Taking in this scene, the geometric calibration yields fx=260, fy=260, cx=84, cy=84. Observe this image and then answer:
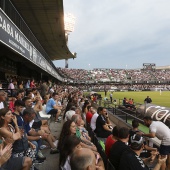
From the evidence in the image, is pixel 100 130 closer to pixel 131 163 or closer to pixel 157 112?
pixel 131 163

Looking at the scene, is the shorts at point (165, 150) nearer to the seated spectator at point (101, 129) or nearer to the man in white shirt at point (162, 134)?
the man in white shirt at point (162, 134)

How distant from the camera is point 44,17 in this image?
20.5m

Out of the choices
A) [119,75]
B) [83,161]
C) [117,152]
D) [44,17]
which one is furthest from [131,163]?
[119,75]

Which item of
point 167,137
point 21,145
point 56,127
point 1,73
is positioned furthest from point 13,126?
point 1,73

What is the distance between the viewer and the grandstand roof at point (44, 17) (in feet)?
55.1

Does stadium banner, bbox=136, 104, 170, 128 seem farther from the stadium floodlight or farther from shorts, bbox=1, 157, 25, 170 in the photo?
the stadium floodlight

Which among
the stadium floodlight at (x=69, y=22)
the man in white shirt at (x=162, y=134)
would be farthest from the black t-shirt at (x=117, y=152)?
the stadium floodlight at (x=69, y=22)

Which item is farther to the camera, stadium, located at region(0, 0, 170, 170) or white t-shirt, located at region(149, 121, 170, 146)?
white t-shirt, located at region(149, 121, 170, 146)

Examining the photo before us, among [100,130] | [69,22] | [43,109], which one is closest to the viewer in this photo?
[100,130]

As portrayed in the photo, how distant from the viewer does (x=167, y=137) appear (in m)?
6.46

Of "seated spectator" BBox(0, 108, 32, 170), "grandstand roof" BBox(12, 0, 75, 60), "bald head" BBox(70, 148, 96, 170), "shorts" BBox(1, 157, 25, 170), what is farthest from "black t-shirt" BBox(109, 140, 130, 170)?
"grandstand roof" BBox(12, 0, 75, 60)

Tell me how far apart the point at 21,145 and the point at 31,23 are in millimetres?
18970

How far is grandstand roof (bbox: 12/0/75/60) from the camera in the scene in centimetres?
1678

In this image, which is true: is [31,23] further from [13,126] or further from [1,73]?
[13,126]
